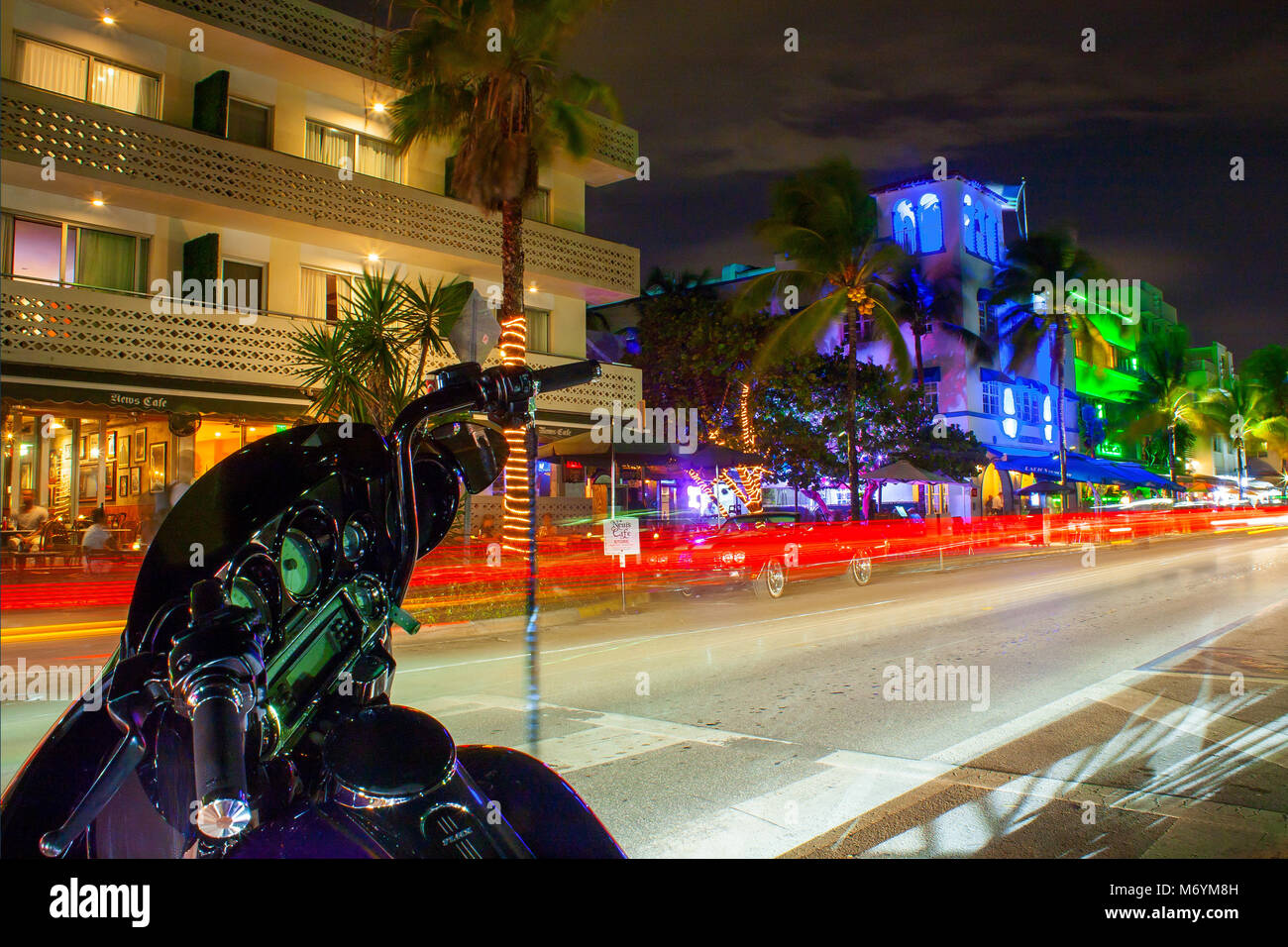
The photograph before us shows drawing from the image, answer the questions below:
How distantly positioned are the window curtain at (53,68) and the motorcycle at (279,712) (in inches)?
747

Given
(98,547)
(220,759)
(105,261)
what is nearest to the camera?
(220,759)

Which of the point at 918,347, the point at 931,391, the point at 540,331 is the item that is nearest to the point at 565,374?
the point at 540,331

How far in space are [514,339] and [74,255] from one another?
8809 mm

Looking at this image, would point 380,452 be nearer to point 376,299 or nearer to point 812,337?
point 376,299

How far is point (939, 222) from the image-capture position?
4188 centimetres

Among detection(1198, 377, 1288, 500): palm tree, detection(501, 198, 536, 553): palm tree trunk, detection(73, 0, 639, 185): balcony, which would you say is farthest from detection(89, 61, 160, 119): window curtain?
detection(1198, 377, 1288, 500): palm tree

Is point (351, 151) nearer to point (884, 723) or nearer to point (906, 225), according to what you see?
point (884, 723)

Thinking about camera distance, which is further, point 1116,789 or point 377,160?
point 377,160

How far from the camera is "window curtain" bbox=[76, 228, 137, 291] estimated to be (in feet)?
57.7

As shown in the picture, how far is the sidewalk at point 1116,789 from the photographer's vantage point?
422 cm

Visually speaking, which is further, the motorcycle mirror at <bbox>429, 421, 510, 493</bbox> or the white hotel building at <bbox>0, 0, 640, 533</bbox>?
the white hotel building at <bbox>0, 0, 640, 533</bbox>

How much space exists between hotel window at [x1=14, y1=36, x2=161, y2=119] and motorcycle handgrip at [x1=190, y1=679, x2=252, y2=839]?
19.5 m

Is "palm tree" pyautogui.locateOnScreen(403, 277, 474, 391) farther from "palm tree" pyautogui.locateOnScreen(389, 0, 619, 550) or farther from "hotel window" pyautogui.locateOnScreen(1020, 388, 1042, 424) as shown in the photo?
"hotel window" pyautogui.locateOnScreen(1020, 388, 1042, 424)

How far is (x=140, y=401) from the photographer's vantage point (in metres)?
16.4
